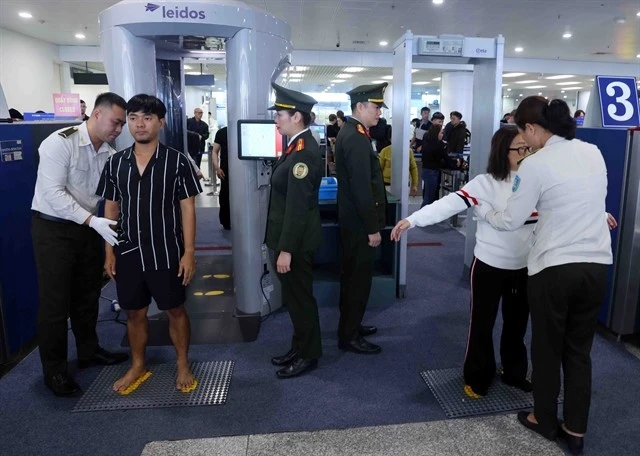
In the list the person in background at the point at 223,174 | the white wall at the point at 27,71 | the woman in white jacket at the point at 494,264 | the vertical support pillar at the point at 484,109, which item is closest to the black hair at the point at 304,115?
the woman in white jacket at the point at 494,264

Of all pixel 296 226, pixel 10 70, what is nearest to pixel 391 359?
pixel 296 226

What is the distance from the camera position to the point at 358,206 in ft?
10.1

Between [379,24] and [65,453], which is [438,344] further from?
[379,24]

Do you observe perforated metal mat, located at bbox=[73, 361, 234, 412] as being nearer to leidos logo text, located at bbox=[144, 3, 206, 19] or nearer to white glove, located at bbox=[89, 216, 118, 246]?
white glove, located at bbox=[89, 216, 118, 246]

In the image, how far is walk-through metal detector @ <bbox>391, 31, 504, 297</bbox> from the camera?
4105 mm

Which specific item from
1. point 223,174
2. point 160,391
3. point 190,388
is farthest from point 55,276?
point 223,174

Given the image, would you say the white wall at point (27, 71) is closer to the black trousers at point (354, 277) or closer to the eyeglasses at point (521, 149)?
the black trousers at point (354, 277)

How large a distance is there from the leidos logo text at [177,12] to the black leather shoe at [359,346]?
234 centimetres

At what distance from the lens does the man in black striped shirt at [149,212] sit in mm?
2551

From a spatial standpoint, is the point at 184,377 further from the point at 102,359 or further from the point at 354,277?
the point at 354,277

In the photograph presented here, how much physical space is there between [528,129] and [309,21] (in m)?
9.65

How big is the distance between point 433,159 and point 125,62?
4.77 m

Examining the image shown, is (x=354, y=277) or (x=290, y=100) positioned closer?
(x=290, y=100)

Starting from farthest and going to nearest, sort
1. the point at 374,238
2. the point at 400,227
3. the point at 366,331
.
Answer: the point at 366,331
the point at 374,238
the point at 400,227
